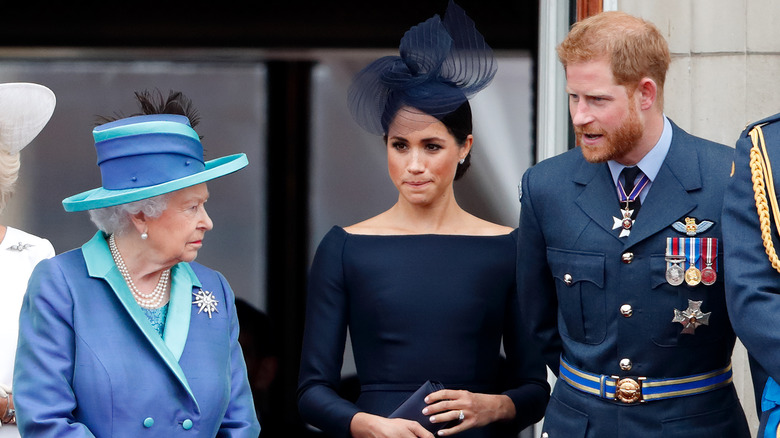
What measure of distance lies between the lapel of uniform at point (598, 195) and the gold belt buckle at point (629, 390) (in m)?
0.36

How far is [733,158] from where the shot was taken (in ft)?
9.92

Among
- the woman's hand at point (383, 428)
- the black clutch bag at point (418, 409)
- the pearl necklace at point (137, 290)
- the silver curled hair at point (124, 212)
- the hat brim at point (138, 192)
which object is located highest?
the hat brim at point (138, 192)

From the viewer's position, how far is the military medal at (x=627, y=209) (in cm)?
304

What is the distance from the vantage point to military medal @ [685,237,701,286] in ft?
9.65

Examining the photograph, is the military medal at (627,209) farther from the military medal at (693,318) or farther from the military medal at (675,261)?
the military medal at (693,318)

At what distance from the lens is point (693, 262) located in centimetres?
295

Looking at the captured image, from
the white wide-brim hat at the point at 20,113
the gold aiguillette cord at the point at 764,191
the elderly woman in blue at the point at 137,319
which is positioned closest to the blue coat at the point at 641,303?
the gold aiguillette cord at the point at 764,191

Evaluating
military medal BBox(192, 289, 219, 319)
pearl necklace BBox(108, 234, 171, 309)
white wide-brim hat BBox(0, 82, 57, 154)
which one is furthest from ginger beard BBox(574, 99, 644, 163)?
white wide-brim hat BBox(0, 82, 57, 154)

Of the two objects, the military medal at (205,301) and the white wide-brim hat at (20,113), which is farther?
the white wide-brim hat at (20,113)

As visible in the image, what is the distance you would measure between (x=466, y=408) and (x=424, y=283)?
40cm

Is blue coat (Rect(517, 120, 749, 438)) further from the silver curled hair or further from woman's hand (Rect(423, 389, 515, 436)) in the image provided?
the silver curled hair

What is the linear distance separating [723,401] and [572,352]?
0.39 metres

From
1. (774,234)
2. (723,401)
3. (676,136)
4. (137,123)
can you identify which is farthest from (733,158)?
(137,123)

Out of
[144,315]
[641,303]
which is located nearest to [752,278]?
[641,303]
